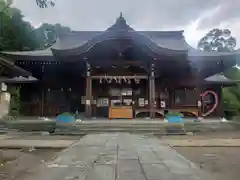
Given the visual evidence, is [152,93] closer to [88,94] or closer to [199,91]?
[88,94]

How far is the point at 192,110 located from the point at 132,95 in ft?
14.5

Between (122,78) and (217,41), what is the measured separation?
1939 inches

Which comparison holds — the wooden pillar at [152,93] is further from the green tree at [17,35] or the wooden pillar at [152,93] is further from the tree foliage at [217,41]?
the tree foliage at [217,41]

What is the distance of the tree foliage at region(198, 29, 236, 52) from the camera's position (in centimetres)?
6222

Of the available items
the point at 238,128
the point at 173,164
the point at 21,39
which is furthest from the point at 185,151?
the point at 21,39

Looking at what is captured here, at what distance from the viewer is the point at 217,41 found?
64188mm

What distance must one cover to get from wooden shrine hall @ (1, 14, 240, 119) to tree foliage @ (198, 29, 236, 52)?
41041 mm

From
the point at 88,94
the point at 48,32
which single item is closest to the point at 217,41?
the point at 48,32

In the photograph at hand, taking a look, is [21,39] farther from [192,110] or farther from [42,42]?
[192,110]

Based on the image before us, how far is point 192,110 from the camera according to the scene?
21.8 m

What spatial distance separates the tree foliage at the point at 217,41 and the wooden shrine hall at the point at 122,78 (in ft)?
135

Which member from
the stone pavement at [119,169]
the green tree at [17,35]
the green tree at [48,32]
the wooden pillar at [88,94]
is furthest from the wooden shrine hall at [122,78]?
the green tree at [48,32]

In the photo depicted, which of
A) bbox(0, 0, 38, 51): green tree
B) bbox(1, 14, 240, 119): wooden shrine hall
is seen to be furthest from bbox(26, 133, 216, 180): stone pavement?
bbox(0, 0, 38, 51): green tree

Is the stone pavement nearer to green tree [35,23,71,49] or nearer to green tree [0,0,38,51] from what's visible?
green tree [0,0,38,51]
